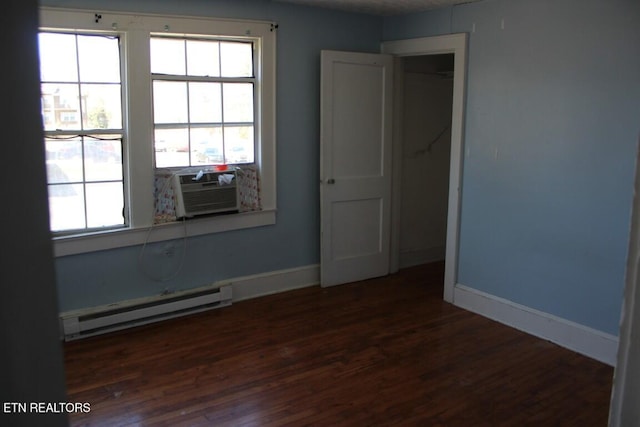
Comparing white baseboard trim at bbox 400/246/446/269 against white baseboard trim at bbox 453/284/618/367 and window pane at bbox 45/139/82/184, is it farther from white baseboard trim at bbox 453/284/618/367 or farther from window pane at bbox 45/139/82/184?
window pane at bbox 45/139/82/184

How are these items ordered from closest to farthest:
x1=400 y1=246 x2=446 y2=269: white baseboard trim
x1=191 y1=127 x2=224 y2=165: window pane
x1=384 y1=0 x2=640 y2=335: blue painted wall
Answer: x1=384 y1=0 x2=640 y2=335: blue painted wall
x1=191 y1=127 x2=224 y2=165: window pane
x1=400 y1=246 x2=446 y2=269: white baseboard trim

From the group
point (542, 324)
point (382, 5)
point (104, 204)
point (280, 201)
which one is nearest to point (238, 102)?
point (280, 201)

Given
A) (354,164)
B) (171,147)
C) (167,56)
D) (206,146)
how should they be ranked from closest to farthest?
(167,56), (171,147), (206,146), (354,164)

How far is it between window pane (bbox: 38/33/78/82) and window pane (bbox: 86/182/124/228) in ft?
2.45

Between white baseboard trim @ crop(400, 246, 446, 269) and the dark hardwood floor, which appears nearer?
the dark hardwood floor

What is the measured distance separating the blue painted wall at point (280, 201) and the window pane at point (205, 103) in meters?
0.52

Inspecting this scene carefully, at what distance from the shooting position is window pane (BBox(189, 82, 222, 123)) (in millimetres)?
4254

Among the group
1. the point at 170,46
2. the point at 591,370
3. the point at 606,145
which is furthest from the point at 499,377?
the point at 170,46

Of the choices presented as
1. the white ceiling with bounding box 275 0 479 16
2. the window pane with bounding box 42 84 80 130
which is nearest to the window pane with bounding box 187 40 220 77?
the white ceiling with bounding box 275 0 479 16

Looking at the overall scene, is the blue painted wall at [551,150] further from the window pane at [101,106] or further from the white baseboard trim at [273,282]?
the window pane at [101,106]

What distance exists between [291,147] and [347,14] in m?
1.30

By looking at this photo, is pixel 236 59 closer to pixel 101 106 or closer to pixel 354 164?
pixel 101 106

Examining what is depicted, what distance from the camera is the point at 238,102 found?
14.7ft

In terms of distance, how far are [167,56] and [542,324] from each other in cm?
335
